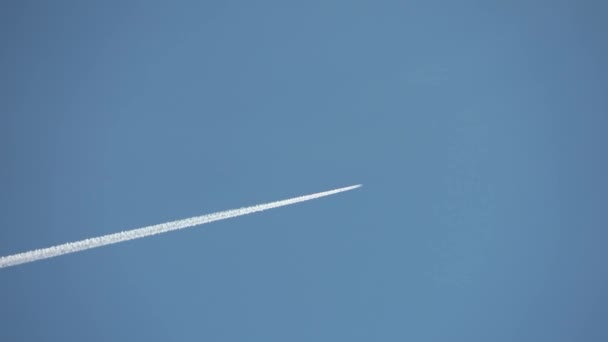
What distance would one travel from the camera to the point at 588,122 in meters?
1.95

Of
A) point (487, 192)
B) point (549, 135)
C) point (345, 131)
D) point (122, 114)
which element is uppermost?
point (122, 114)

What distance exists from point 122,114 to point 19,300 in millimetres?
609

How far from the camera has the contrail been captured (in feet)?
4.81

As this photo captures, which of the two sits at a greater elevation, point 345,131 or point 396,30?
point 396,30

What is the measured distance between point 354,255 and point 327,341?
0.30 meters

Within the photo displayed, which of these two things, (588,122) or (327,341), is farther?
(588,122)

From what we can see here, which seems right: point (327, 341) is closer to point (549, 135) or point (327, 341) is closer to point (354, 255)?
point (354, 255)

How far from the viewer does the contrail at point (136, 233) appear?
1.47 metres

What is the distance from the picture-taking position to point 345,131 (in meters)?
1.76

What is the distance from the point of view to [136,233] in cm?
156

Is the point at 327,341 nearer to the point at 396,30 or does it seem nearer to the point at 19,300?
the point at 19,300

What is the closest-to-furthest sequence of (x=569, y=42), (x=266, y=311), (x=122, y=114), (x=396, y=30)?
(x=122, y=114) < (x=266, y=311) < (x=396, y=30) < (x=569, y=42)

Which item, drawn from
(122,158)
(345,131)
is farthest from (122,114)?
(345,131)

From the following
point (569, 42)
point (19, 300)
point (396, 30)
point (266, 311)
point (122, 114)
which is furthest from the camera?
point (569, 42)
